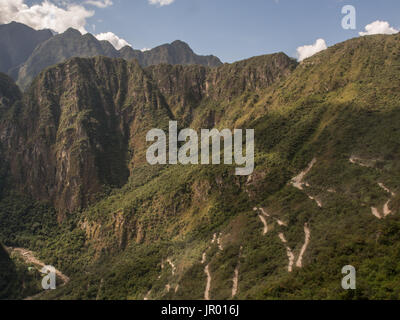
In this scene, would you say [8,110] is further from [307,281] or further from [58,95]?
[307,281]

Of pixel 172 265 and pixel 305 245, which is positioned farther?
pixel 172 265

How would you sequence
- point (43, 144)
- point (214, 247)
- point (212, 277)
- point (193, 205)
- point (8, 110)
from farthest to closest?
1. point (8, 110)
2. point (43, 144)
3. point (193, 205)
4. point (214, 247)
5. point (212, 277)

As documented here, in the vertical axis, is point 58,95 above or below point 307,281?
above

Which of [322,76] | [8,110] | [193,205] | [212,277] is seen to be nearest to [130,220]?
[193,205]

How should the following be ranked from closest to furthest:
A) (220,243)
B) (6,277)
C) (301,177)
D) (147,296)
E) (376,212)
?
(376,212) → (147,296) → (220,243) → (301,177) → (6,277)

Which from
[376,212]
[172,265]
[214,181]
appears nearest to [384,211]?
[376,212]

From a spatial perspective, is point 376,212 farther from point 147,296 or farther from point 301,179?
point 147,296

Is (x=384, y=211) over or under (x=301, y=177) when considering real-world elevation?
under

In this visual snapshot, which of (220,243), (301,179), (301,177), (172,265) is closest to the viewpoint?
(220,243)

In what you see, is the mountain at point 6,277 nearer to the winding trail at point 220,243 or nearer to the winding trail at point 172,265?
the winding trail at point 172,265
